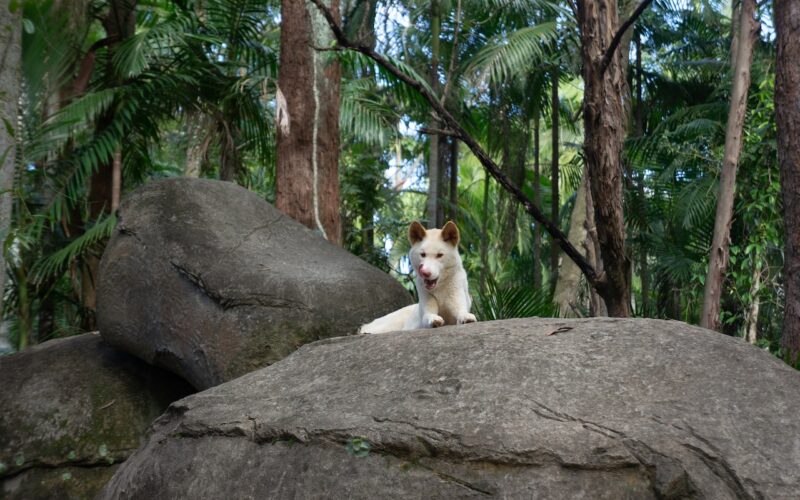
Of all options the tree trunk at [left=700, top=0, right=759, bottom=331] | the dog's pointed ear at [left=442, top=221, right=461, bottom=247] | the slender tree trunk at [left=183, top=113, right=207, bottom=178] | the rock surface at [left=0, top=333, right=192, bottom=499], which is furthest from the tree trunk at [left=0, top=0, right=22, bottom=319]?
the slender tree trunk at [left=183, top=113, right=207, bottom=178]

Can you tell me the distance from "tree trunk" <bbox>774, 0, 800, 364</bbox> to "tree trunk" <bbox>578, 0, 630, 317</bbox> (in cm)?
166

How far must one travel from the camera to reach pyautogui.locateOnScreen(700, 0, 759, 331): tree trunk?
6.83 meters

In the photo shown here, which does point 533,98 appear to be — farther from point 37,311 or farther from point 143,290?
point 143,290

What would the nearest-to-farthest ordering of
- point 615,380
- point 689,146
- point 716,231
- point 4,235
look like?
1. point 4,235
2. point 615,380
3. point 716,231
4. point 689,146

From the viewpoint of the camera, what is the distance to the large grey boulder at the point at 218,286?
670 cm

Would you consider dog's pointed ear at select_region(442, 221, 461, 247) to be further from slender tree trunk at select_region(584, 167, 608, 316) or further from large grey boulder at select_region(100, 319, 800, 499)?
slender tree trunk at select_region(584, 167, 608, 316)

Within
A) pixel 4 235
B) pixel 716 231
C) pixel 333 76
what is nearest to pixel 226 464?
pixel 4 235

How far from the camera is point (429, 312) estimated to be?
563 cm

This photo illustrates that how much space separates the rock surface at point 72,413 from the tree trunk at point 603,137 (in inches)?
154

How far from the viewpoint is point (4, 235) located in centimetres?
378

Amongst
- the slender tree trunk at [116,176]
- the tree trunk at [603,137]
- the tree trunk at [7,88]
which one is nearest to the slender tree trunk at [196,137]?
the slender tree trunk at [116,176]

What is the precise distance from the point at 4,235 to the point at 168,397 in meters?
4.14

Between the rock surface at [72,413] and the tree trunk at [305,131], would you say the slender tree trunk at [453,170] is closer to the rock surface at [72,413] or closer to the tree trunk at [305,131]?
the tree trunk at [305,131]

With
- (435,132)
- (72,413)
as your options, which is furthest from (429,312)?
(72,413)
